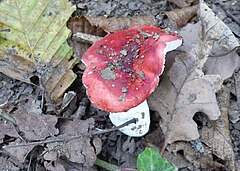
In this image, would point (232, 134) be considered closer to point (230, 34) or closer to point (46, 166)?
point (230, 34)

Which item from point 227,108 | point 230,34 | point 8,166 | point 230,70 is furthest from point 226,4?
point 8,166

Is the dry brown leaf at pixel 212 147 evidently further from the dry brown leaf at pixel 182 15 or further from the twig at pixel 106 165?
the dry brown leaf at pixel 182 15

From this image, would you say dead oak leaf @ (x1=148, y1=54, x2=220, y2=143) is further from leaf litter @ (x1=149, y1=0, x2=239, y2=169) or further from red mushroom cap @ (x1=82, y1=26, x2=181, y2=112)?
red mushroom cap @ (x1=82, y1=26, x2=181, y2=112)

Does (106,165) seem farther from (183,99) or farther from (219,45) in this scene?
(219,45)

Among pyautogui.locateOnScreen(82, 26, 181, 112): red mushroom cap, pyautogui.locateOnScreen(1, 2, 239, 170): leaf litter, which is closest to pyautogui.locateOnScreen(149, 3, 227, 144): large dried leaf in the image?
pyautogui.locateOnScreen(1, 2, 239, 170): leaf litter

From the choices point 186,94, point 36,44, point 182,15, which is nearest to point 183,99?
point 186,94

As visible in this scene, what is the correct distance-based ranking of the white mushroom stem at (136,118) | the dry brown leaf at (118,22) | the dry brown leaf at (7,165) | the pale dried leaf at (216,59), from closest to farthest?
the white mushroom stem at (136,118) → the dry brown leaf at (7,165) → the pale dried leaf at (216,59) → the dry brown leaf at (118,22)

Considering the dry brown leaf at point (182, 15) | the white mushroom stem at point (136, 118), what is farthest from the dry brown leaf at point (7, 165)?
the dry brown leaf at point (182, 15)

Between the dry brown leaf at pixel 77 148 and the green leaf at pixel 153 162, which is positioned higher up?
the green leaf at pixel 153 162
